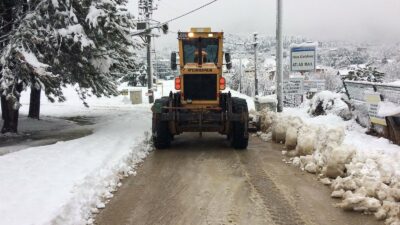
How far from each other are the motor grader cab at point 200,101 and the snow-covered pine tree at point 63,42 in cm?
236

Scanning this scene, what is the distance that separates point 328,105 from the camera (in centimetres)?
1597

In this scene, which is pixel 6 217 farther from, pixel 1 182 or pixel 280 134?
pixel 280 134

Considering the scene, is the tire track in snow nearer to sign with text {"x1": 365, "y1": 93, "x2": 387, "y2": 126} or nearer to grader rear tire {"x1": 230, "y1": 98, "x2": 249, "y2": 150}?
grader rear tire {"x1": 230, "y1": 98, "x2": 249, "y2": 150}

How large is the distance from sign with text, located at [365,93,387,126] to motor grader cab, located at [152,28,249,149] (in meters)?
3.18

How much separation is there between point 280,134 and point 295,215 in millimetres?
6462

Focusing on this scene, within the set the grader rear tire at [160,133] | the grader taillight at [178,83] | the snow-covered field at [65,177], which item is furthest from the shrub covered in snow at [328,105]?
the snow-covered field at [65,177]

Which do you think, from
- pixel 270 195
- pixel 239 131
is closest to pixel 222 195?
pixel 270 195

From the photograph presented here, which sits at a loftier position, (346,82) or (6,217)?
(346,82)

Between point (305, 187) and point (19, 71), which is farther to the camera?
point (19, 71)

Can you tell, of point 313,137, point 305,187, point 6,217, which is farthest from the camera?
point 313,137

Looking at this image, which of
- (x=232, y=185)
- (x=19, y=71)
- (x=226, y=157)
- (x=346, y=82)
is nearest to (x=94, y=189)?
(x=232, y=185)

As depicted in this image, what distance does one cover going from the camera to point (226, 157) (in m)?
10.8

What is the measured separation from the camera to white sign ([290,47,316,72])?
16.7m

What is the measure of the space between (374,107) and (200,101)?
173 inches
